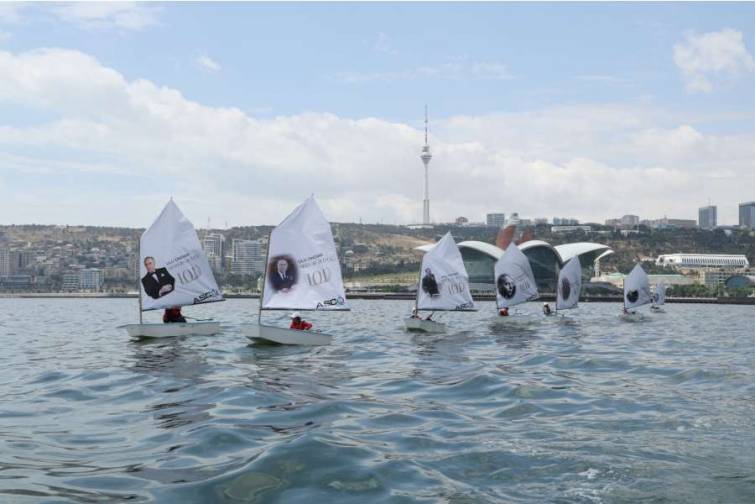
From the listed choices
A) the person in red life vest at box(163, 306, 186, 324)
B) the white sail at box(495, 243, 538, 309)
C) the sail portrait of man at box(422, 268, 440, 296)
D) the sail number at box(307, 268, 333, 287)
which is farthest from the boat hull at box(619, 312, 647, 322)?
the person in red life vest at box(163, 306, 186, 324)

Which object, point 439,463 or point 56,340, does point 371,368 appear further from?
point 56,340

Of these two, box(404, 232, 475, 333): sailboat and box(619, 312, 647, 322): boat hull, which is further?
box(619, 312, 647, 322): boat hull

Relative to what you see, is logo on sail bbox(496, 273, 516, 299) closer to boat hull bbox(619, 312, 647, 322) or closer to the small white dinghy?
boat hull bbox(619, 312, 647, 322)

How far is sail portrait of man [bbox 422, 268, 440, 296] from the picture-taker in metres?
40.0

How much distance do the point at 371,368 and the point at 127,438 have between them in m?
11.6

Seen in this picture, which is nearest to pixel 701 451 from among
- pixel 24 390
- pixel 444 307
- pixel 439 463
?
pixel 439 463

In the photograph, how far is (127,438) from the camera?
43.1 ft

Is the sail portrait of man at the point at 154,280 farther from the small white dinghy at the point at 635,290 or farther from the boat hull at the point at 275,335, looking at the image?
the small white dinghy at the point at 635,290

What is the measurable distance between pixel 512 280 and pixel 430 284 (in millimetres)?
11598

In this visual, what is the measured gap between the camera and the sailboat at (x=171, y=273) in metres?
33.5

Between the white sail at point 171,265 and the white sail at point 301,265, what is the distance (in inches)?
237

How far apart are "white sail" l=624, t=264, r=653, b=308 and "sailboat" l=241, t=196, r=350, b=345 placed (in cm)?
4268

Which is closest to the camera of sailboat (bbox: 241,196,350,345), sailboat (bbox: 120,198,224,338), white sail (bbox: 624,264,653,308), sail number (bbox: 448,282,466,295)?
sailboat (bbox: 241,196,350,345)

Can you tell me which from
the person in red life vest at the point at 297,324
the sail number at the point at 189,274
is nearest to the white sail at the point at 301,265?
the person in red life vest at the point at 297,324
